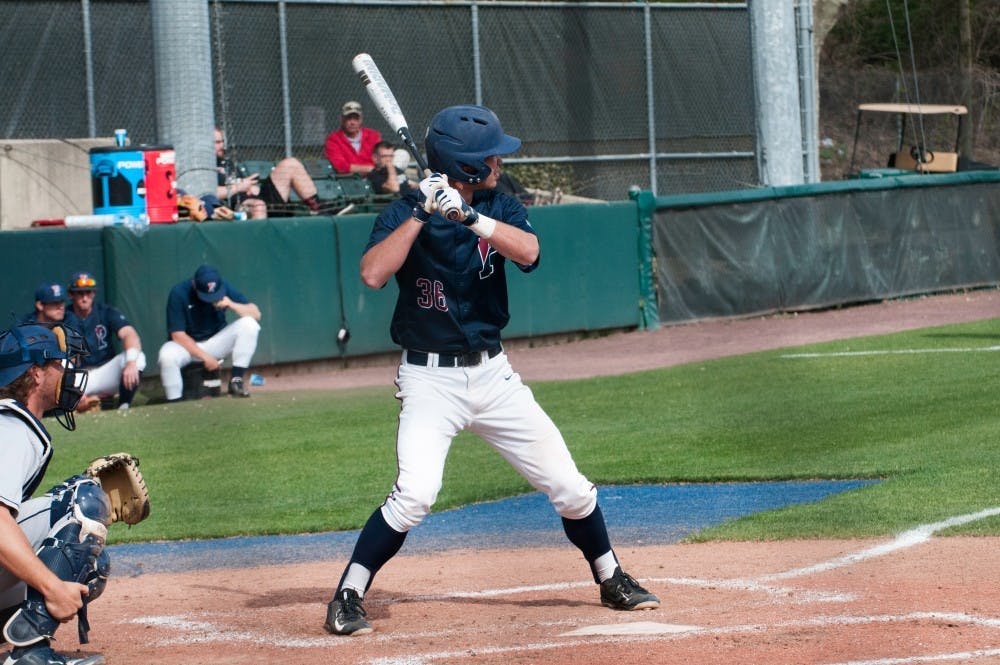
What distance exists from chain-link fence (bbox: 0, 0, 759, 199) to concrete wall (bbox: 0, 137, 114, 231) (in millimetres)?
959

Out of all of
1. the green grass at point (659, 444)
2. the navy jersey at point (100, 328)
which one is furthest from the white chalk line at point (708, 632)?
the navy jersey at point (100, 328)

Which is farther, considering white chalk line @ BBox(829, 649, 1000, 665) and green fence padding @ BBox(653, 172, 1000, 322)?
green fence padding @ BBox(653, 172, 1000, 322)

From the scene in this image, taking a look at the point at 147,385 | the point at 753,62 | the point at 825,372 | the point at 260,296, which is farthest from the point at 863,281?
the point at 147,385

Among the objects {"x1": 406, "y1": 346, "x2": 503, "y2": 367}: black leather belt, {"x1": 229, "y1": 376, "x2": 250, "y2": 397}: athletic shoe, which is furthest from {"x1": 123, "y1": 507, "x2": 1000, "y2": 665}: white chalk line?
{"x1": 229, "y1": 376, "x2": 250, "y2": 397}: athletic shoe

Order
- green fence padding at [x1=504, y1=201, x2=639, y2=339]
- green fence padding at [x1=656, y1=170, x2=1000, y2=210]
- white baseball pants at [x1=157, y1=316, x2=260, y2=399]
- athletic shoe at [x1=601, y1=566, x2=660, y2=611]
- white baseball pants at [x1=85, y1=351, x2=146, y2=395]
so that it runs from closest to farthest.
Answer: athletic shoe at [x1=601, y1=566, x2=660, y2=611] < white baseball pants at [x1=85, y1=351, x2=146, y2=395] < white baseball pants at [x1=157, y1=316, x2=260, y2=399] < green fence padding at [x1=504, y1=201, x2=639, y2=339] < green fence padding at [x1=656, y1=170, x2=1000, y2=210]

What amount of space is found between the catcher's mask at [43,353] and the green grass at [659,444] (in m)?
2.93

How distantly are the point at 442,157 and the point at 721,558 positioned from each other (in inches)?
83.3

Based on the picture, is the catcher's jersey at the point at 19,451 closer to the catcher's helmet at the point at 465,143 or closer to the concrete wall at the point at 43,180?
the catcher's helmet at the point at 465,143

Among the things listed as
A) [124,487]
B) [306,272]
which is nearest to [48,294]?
[306,272]

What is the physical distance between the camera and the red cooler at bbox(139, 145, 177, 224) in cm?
1286

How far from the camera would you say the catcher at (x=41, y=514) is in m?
3.97

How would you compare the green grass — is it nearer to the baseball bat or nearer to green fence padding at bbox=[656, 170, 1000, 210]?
the baseball bat

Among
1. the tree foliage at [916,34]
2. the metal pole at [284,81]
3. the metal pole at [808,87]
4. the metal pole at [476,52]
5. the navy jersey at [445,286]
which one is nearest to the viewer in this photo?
the navy jersey at [445,286]

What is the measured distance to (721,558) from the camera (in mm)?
5777
